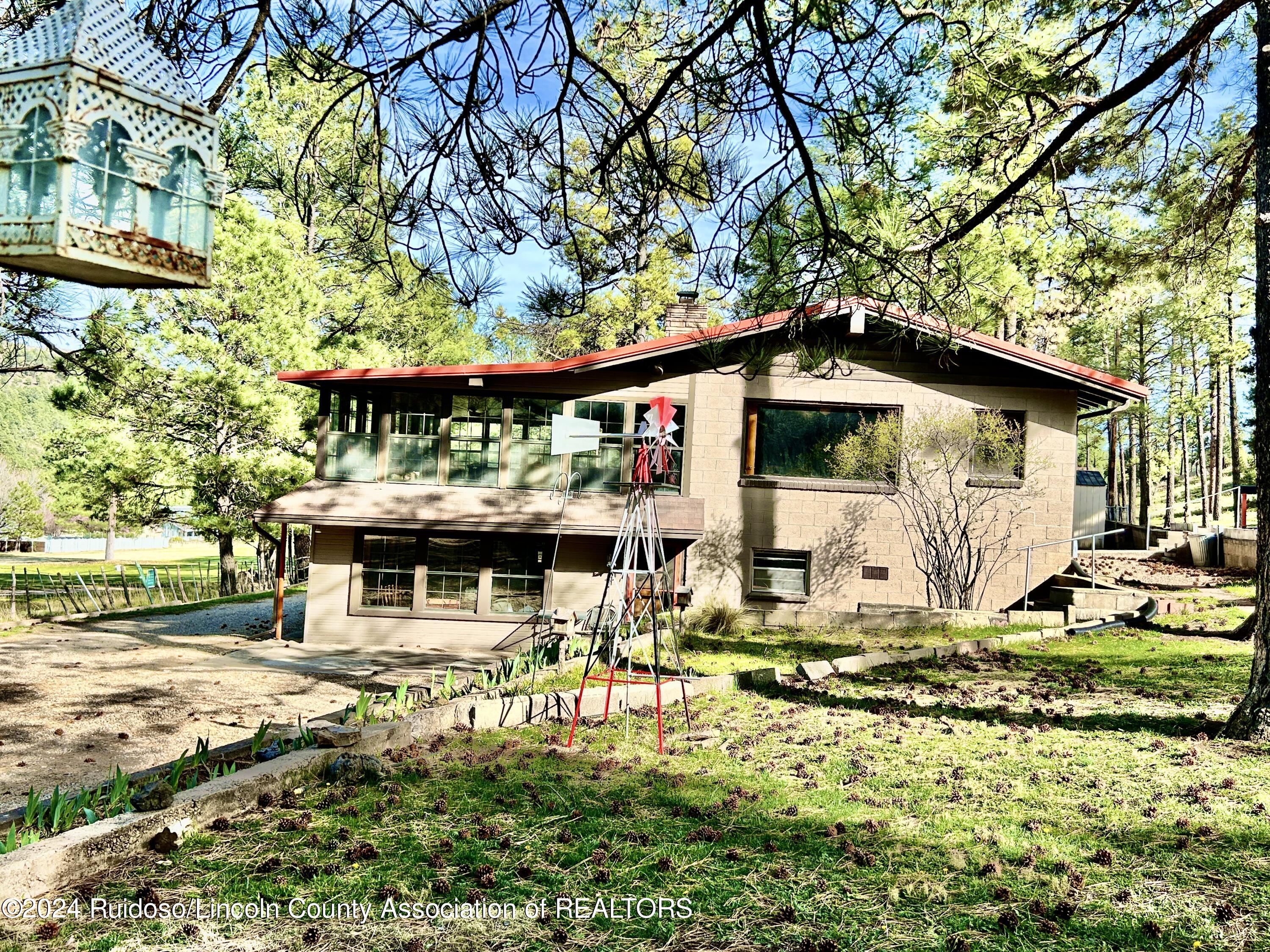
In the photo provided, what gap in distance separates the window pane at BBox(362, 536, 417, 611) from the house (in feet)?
0.10

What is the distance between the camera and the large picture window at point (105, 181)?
213 centimetres

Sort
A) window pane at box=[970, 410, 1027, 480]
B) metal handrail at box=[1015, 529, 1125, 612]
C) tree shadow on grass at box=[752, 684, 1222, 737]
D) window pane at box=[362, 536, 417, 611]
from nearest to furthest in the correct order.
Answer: tree shadow on grass at box=[752, 684, 1222, 737] < window pane at box=[970, 410, 1027, 480] < metal handrail at box=[1015, 529, 1125, 612] < window pane at box=[362, 536, 417, 611]

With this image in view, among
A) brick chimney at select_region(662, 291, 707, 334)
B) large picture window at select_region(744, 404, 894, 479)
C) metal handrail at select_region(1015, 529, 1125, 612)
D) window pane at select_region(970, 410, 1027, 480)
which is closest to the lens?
window pane at select_region(970, 410, 1027, 480)

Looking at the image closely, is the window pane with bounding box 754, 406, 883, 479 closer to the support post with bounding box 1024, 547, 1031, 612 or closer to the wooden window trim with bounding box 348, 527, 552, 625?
the support post with bounding box 1024, 547, 1031, 612

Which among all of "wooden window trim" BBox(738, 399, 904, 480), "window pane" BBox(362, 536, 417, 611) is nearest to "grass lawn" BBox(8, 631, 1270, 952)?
"wooden window trim" BBox(738, 399, 904, 480)

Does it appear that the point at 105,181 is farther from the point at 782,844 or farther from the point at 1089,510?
the point at 1089,510

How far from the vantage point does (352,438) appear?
17.9m

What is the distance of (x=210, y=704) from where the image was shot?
436 inches

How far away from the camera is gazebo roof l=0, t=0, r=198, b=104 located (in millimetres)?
2002

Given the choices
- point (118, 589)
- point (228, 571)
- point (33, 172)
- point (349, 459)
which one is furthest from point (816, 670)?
point (228, 571)

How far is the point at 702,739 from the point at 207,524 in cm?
1873

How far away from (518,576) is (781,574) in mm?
5422

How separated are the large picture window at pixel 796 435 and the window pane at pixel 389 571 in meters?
7.22

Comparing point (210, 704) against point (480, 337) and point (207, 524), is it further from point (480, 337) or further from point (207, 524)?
point (480, 337)
